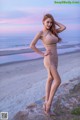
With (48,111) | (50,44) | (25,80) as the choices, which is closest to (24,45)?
(50,44)

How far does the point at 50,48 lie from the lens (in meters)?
7.82

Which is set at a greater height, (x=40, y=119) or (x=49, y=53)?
(x=49, y=53)

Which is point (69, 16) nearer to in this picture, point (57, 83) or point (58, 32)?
point (58, 32)

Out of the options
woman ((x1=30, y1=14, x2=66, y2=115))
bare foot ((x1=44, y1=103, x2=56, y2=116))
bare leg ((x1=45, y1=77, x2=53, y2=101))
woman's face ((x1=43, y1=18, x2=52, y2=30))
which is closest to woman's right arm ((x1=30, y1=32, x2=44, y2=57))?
woman ((x1=30, y1=14, x2=66, y2=115))

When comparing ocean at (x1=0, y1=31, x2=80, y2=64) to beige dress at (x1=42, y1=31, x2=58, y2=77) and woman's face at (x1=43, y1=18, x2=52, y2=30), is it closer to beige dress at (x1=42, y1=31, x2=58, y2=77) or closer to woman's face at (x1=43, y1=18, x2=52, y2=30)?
beige dress at (x1=42, y1=31, x2=58, y2=77)

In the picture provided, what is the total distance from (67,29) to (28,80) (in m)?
0.73

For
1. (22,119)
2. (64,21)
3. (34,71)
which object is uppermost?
(64,21)

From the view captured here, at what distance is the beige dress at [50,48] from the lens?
780 centimetres

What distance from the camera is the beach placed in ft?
26.0

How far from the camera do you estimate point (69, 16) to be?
7.85 metres

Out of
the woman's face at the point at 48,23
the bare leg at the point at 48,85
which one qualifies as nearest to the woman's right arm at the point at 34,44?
the woman's face at the point at 48,23

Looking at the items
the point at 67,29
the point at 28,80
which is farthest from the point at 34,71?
the point at 67,29

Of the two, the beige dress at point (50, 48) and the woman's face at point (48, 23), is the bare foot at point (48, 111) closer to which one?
the beige dress at point (50, 48)

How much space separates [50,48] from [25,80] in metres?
0.48
